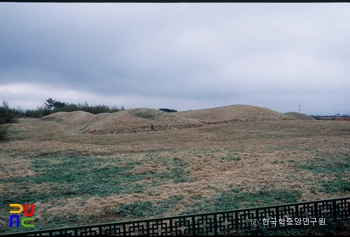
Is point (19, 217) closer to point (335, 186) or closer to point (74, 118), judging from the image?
point (335, 186)

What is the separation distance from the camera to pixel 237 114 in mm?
19469

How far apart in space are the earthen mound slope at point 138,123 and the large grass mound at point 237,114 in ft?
7.73

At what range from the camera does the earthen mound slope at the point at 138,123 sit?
16344 mm

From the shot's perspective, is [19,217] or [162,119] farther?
[162,119]

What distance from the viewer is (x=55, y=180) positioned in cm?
573

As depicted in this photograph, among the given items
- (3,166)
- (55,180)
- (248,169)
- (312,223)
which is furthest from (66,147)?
(312,223)

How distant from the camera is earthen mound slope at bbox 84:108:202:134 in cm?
1634

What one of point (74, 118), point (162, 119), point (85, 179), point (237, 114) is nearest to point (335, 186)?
point (85, 179)

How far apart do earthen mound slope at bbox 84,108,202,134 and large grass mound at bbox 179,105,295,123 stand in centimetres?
236

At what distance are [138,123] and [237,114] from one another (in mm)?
7148

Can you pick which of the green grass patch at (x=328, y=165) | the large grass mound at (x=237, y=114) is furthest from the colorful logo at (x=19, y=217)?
the large grass mound at (x=237, y=114)

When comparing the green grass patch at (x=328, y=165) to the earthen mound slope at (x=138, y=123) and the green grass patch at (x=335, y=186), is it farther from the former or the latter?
the earthen mound slope at (x=138, y=123)

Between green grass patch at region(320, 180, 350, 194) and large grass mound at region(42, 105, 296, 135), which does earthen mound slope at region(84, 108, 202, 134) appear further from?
green grass patch at region(320, 180, 350, 194)

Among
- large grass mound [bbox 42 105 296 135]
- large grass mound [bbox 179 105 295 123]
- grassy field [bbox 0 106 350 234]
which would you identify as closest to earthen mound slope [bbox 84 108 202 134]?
large grass mound [bbox 42 105 296 135]
